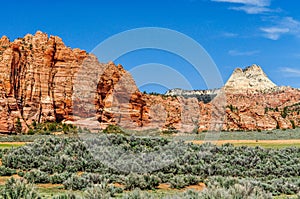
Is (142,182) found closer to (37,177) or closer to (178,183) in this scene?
(178,183)

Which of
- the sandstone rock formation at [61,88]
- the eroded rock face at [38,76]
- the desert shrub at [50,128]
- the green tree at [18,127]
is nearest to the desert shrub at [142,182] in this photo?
the desert shrub at [50,128]

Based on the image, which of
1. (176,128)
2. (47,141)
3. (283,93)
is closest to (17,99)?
(176,128)

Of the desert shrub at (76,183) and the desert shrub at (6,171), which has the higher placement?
the desert shrub at (6,171)

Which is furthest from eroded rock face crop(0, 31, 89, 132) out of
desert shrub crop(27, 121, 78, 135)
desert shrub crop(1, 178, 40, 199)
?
desert shrub crop(1, 178, 40, 199)

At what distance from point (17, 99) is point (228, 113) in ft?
185

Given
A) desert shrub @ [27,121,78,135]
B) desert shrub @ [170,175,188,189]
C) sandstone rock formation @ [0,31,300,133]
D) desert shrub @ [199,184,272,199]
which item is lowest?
desert shrub @ [170,175,188,189]

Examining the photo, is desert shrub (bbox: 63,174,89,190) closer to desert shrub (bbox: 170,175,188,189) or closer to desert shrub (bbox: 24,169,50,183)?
desert shrub (bbox: 24,169,50,183)

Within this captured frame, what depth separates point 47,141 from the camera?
23812 millimetres

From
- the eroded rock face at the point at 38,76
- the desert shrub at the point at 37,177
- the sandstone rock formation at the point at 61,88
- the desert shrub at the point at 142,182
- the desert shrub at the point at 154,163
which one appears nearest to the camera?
the desert shrub at the point at 142,182

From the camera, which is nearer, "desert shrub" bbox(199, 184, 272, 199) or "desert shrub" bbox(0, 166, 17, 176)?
"desert shrub" bbox(199, 184, 272, 199)

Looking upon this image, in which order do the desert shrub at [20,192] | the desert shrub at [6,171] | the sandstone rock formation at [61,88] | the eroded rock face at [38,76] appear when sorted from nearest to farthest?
the desert shrub at [20,192] → the desert shrub at [6,171] → the eroded rock face at [38,76] → the sandstone rock formation at [61,88]

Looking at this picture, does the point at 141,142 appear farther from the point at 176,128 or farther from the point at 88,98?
the point at 176,128

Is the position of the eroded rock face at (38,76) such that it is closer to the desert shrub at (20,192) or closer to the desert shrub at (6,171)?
the desert shrub at (6,171)

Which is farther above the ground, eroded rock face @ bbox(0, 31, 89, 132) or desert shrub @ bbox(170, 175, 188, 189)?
eroded rock face @ bbox(0, 31, 89, 132)
